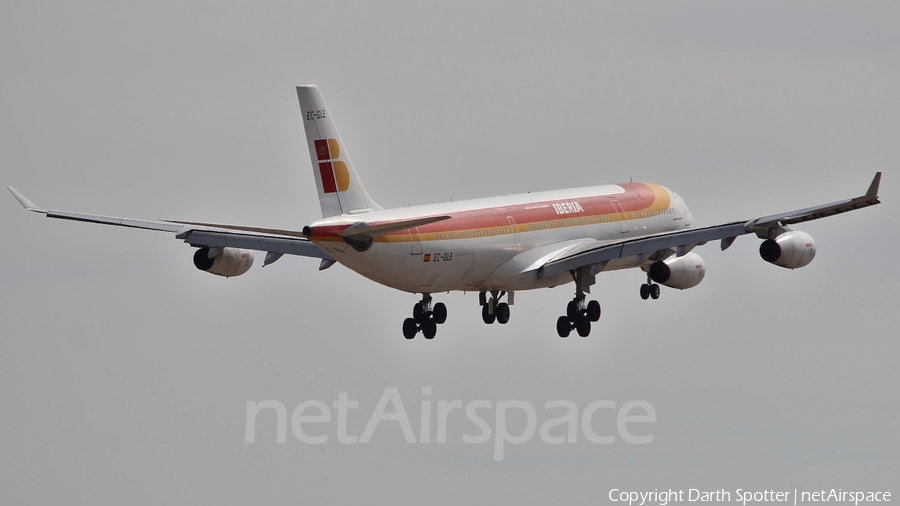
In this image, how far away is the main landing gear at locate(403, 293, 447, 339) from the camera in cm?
8450

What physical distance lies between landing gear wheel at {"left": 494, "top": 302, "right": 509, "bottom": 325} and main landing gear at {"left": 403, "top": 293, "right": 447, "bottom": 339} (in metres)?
2.95

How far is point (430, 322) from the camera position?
278ft

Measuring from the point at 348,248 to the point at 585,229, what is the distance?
17168 millimetres

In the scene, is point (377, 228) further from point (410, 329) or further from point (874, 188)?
point (874, 188)

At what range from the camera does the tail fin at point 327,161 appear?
77.2 meters

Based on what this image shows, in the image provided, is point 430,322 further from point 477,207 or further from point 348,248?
point 348,248

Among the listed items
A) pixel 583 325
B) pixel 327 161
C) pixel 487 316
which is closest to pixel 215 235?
pixel 327 161

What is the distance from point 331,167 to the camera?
254ft

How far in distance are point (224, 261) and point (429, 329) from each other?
943cm

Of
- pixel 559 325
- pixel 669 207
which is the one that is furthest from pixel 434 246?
pixel 669 207

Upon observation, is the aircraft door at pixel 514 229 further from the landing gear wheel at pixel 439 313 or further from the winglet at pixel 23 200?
the winglet at pixel 23 200

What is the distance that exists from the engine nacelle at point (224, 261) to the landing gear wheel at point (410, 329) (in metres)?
7.36

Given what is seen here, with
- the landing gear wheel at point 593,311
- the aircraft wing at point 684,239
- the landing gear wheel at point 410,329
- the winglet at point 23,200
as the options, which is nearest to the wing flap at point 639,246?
the aircraft wing at point 684,239

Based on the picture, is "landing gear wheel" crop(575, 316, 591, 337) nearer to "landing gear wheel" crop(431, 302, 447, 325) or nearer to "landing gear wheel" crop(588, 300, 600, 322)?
"landing gear wheel" crop(588, 300, 600, 322)
